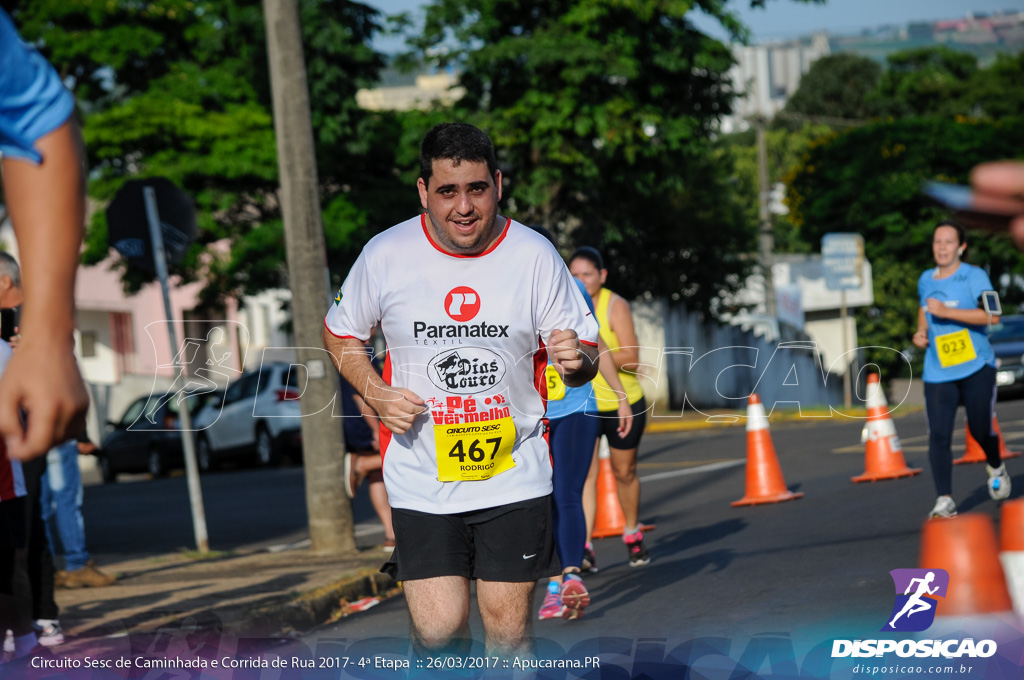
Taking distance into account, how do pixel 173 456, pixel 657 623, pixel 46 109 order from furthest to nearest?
1. pixel 173 456
2. pixel 657 623
3. pixel 46 109

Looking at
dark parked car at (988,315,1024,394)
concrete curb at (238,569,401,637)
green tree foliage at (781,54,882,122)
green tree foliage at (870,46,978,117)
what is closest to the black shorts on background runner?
concrete curb at (238,569,401,637)

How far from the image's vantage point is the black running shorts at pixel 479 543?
428 centimetres

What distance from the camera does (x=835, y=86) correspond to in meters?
78.6

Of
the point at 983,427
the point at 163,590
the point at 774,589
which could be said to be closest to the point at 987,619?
the point at 774,589

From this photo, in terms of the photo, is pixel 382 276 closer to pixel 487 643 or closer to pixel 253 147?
pixel 487 643

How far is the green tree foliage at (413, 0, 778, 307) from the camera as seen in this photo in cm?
2400

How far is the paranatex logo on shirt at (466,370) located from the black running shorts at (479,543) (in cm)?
42

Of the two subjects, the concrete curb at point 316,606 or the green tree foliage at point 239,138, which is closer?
the concrete curb at point 316,606

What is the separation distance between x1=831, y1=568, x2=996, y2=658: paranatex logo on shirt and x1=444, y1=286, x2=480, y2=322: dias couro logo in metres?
1.93

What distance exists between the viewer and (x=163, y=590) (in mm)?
8211

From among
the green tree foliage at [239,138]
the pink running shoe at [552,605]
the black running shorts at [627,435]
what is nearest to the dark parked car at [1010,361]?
the green tree foliage at [239,138]

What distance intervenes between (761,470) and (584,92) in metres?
14.5

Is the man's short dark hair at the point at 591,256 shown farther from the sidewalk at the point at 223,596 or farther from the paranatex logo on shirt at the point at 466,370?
the paranatex logo on shirt at the point at 466,370

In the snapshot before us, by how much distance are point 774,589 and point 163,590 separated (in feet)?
12.7
